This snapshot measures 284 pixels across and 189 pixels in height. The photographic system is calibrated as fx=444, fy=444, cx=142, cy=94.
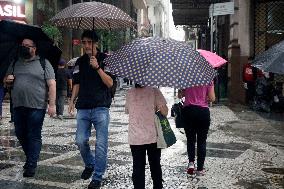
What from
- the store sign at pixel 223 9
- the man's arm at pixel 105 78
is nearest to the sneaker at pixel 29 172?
the man's arm at pixel 105 78

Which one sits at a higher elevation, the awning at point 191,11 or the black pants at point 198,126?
the awning at point 191,11

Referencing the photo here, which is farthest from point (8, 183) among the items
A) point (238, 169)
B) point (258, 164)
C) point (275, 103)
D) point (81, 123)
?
point (275, 103)

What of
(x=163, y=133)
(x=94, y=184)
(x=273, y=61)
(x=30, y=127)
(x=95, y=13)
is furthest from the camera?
(x=30, y=127)

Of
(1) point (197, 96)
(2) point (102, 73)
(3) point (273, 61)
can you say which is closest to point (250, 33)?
(1) point (197, 96)

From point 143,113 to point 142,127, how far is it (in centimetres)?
14

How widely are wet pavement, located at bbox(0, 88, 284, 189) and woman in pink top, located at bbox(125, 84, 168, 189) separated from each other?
112 centimetres

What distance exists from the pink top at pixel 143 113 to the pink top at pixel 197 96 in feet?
5.11

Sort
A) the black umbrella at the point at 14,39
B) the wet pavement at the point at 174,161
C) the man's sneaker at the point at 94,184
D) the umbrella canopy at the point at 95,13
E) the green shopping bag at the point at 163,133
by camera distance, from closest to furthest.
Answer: the green shopping bag at the point at 163,133, the man's sneaker at the point at 94,184, the umbrella canopy at the point at 95,13, the wet pavement at the point at 174,161, the black umbrella at the point at 14,39

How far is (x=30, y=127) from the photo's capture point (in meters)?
5.88

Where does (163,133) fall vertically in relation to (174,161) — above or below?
above

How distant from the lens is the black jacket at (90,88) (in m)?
5.39

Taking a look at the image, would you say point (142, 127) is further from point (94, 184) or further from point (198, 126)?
point (198, 126)

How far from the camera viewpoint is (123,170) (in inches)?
250

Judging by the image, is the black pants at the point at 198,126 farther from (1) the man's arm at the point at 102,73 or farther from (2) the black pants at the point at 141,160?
(2) the black pants at the point at 141,160
